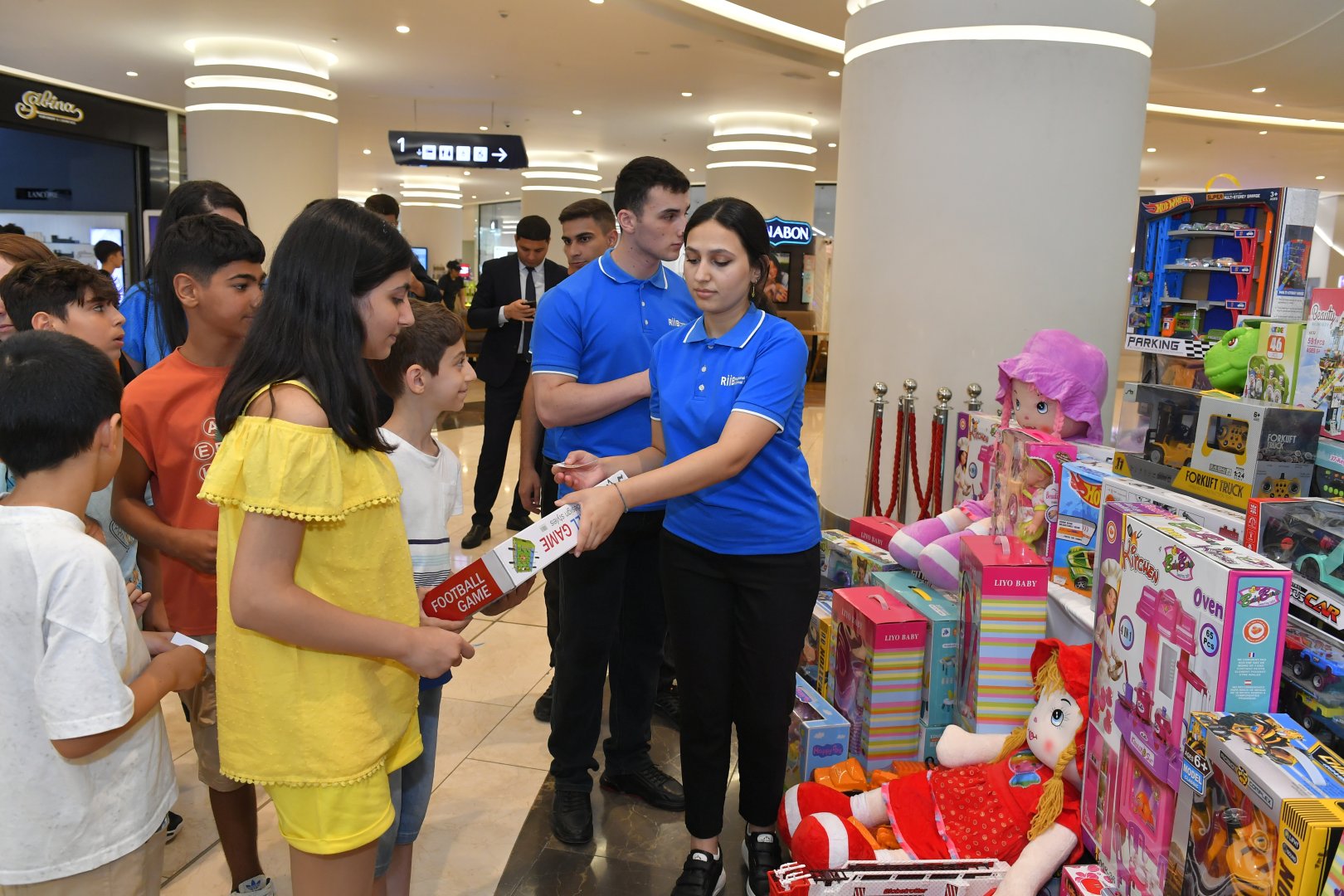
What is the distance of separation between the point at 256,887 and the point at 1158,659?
6.63ft

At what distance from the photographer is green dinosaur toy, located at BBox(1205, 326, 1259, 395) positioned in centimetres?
235

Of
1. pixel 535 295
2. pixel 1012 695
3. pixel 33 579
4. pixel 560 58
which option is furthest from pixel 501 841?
pixel 560 58

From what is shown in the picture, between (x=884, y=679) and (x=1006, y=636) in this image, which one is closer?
(x=1006, y=636)

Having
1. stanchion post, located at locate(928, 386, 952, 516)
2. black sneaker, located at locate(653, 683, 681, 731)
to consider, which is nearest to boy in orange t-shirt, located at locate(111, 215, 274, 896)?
black sneaker, located at locate(653, 683, 681, 731)

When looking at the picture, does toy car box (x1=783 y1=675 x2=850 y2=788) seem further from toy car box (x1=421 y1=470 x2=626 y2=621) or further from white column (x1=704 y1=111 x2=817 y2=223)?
white column (x1=704 y1=111 x2=817 y2=223)

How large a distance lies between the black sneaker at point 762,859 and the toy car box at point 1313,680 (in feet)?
4.15

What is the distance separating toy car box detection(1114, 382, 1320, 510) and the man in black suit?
402 centimetres

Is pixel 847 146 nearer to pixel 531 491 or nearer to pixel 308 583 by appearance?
pixel 531 491

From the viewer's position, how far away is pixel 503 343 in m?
5.89

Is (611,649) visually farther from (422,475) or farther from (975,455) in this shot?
(975,455)

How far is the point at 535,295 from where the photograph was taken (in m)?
5.98

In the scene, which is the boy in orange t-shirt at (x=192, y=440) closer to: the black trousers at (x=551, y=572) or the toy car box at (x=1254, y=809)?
the black trousers at (x=551, y=572)

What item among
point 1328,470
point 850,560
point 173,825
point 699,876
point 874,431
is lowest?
point 173,825

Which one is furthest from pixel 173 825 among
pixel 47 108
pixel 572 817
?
pixel 47 108
